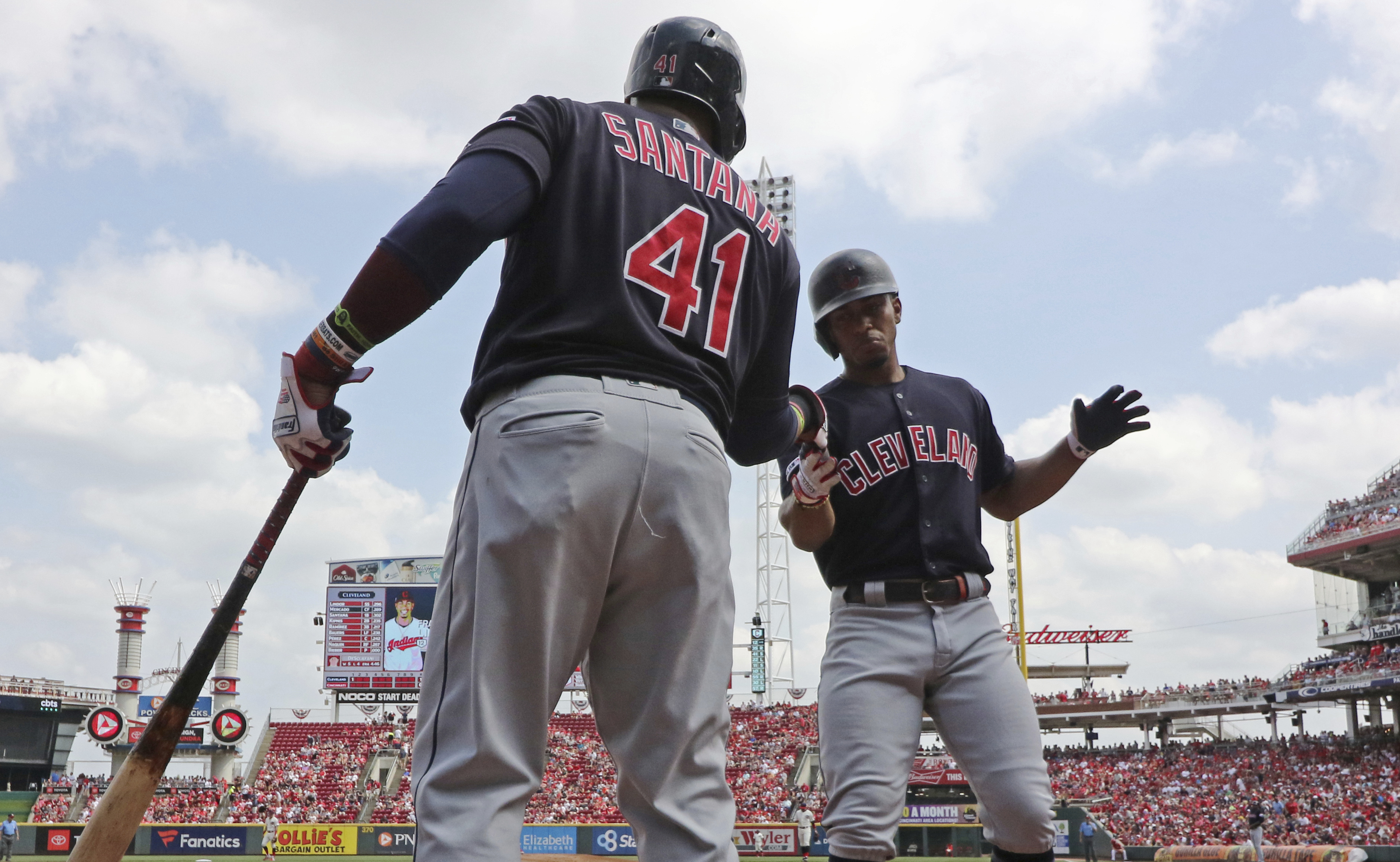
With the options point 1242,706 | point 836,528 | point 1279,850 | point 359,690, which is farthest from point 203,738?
point 836,528

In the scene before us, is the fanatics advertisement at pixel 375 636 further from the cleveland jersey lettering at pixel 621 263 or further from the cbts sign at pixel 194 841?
the cleveland jersey lettering at pixel 621 263

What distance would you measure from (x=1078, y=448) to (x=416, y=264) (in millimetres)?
2850

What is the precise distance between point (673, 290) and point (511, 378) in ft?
1.26

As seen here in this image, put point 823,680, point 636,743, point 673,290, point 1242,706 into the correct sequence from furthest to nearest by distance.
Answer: point 1242,706 → point 823,680 → point 673,290 → point 636,743

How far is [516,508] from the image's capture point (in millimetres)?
1847

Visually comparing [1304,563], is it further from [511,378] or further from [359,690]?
[511,378]

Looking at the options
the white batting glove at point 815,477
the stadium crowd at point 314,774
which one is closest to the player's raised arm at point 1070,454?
the white batting glove at point 815,477

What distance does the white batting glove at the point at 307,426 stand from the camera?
84.4 inches

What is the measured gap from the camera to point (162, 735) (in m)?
2.59

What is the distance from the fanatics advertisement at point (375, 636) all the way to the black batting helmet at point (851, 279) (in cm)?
3479

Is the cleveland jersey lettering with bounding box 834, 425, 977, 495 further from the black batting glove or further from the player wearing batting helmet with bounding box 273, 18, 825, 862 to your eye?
the player wearing batting helmet with bounding box 273, 18, 825, 862

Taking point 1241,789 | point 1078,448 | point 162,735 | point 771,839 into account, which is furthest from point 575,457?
point 1241,789

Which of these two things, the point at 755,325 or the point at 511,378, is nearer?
the point at 511,378

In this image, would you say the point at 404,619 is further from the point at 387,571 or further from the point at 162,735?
the point at 162,735
